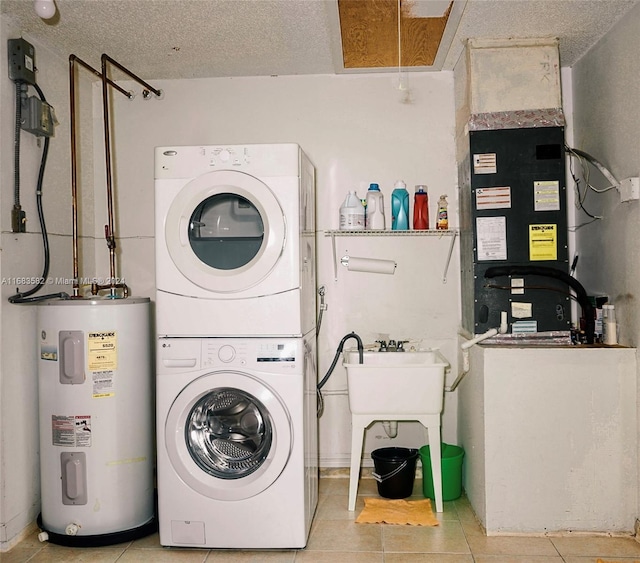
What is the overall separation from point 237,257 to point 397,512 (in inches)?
58.3

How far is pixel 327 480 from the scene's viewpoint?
3.33m

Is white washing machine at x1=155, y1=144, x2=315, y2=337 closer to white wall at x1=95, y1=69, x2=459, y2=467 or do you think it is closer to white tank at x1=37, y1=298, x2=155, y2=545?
white tank at x1=37, y1=298, x2=155, y2=545

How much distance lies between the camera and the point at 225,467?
2.56 m

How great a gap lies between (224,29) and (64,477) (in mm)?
2193

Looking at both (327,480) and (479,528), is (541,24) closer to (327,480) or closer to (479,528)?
(479,528)

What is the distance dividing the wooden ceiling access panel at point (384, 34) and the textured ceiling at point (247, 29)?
5cm

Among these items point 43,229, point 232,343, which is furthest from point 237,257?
point 43,229

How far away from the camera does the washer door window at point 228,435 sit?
2.45m

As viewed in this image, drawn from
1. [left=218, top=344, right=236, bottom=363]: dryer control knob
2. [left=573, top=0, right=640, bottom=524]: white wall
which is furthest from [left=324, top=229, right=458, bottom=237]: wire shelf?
[left=218, top=344, right=236, bottom=363]: dryer control knob

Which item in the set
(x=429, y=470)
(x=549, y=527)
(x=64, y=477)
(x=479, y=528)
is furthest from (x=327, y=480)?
(x=64, y=477)

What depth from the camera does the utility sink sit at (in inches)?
111

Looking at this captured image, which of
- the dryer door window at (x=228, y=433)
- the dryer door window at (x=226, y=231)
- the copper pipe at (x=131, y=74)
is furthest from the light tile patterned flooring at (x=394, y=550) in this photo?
the copper pipe at (x=131, y=74)

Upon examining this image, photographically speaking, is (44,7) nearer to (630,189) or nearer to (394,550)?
(630,189)

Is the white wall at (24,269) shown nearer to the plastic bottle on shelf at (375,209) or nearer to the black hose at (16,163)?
the black hose at (16,163)
